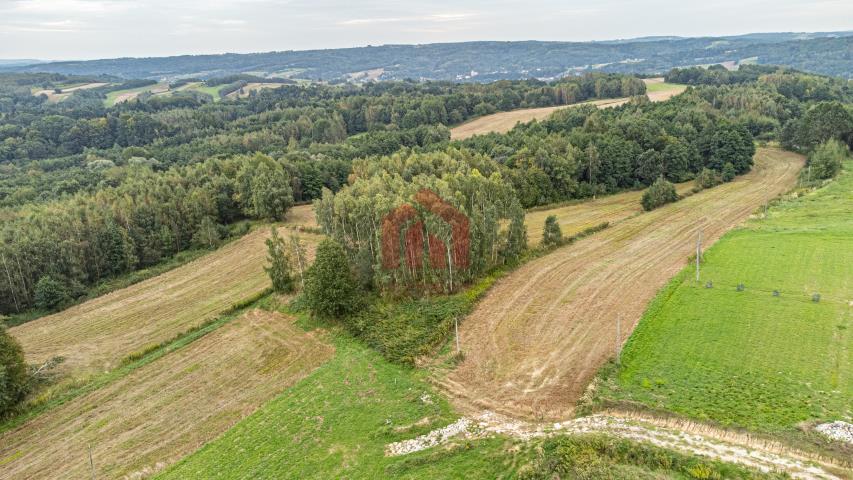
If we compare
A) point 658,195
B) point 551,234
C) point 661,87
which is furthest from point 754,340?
point 661,87

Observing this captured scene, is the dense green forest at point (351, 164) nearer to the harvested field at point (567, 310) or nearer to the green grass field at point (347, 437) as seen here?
the harvested field at point (567, 310)

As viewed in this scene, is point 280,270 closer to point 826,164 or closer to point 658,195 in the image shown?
point 658,195

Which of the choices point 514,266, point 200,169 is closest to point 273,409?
point 514,266

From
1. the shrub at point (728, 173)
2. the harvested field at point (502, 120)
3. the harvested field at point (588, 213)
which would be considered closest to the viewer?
the harvested field at point (588, 213)

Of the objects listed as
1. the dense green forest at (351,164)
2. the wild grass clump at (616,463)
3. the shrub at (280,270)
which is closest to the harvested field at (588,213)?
the dense green forest at (351,164)

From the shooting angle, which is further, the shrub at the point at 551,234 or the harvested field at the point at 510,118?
the harvested field at the point at 510,118

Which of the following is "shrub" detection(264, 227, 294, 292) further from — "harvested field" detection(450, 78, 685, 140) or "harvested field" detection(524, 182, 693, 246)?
"harvested field" detection(450, 78, 685, 140)

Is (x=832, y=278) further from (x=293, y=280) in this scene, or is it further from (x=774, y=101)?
(x=774, y=101)
